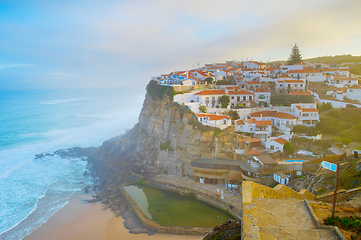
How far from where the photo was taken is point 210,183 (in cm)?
2480

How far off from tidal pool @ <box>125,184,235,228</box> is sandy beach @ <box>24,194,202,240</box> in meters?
1.83

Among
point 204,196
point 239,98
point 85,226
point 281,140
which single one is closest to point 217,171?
point 204,196

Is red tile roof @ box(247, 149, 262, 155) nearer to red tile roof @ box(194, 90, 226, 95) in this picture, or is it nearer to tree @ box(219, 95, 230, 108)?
tree @ box(219, 95, 230, 108)

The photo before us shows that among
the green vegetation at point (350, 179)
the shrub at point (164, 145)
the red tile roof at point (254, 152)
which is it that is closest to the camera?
the green vegetation at point (350, 179)

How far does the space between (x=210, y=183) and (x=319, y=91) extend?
23011 mm

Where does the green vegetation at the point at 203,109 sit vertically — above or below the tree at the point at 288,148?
above

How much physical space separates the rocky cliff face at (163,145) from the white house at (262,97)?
10101mm

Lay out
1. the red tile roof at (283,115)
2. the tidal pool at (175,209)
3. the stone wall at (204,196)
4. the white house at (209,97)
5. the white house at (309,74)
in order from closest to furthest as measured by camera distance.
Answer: the tidal pool at (175,209)
the stone wall at (204,196)
the red tile roof at (283,115)
the white house at (209,97)
the white house at (309,74)

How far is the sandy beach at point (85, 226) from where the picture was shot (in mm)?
17922

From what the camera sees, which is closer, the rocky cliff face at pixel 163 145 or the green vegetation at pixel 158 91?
the rocky cliff face at pixel 163 145

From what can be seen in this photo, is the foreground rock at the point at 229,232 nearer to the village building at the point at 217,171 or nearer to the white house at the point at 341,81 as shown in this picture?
the village building at the point at 217,171

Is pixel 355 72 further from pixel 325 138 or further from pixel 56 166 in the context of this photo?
pixel 56 166

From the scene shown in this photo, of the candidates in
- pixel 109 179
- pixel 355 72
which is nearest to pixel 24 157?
pixel 109 179

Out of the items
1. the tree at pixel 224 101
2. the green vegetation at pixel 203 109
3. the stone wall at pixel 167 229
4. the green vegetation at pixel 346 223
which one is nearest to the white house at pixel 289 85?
the tree at pixel 224 101
